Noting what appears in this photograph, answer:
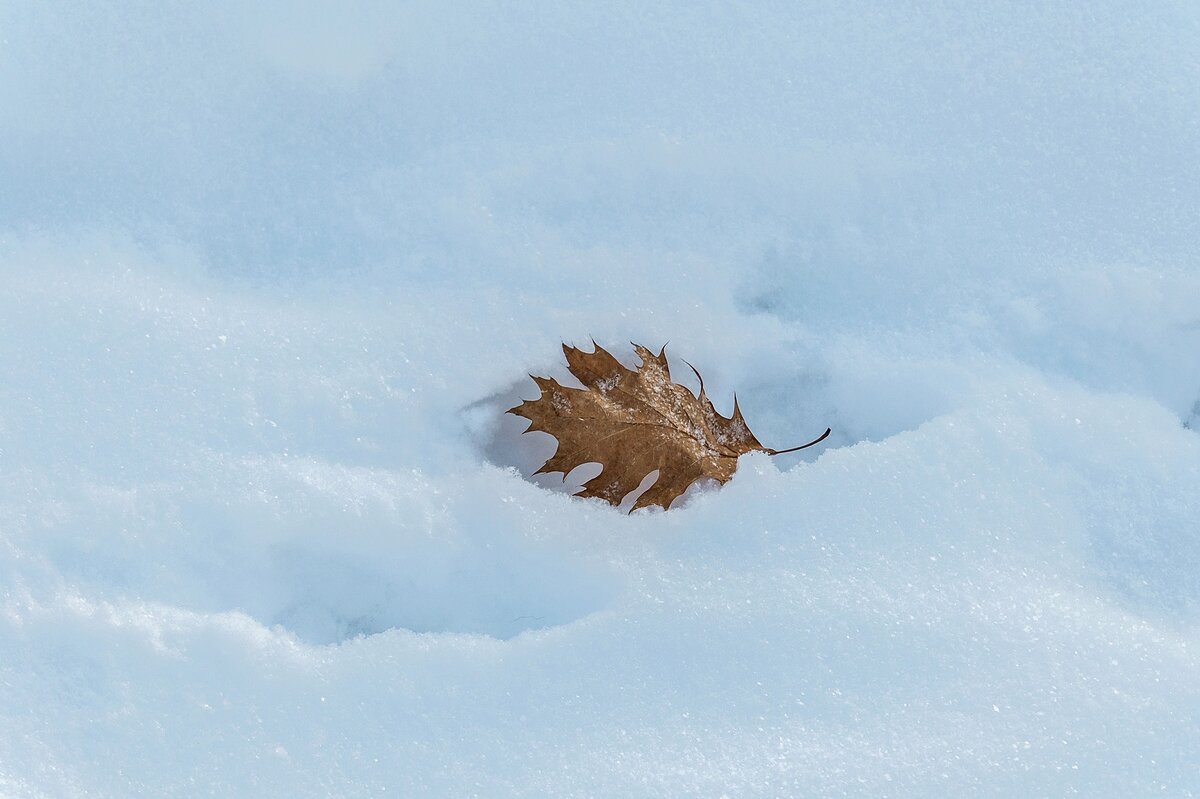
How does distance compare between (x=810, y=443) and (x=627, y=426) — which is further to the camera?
(x=810, y=443)

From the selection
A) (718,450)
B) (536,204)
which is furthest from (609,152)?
(718,450)

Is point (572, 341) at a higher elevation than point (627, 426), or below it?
higher

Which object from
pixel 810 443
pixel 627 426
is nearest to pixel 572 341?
pixel 627 426

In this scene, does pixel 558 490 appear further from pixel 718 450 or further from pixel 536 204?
pixel 536 204

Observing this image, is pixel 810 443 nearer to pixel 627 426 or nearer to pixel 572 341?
pixel 627 426
